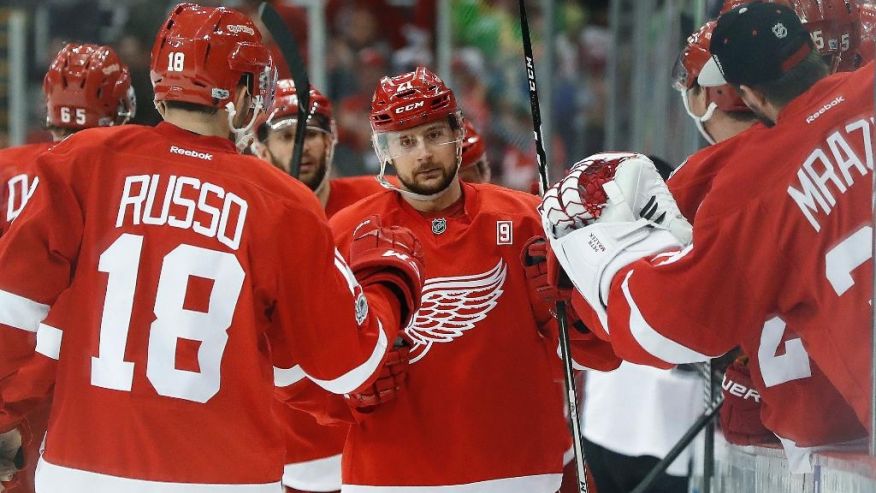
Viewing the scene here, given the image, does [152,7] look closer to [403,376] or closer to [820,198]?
[403,376]

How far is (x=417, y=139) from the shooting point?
2.85 m

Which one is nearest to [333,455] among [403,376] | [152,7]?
[403,376]

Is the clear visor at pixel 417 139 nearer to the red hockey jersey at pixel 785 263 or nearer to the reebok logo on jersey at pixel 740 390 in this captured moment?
the reebok logo on jersey at pixel 740 390

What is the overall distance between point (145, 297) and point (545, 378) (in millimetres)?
1012

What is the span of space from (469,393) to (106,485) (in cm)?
86

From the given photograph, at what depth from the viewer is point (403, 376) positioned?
A: 2672mm

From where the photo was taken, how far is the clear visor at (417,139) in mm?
2842

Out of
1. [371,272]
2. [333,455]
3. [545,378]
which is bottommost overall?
[333,455]

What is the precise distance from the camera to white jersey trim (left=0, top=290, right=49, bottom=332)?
213 centimetres

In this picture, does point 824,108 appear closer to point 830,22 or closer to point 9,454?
point 830,22

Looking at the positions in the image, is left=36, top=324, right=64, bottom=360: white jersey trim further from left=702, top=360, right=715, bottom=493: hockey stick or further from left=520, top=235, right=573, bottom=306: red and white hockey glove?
left=702, top=360, right=715, bottom=493: hockey stick

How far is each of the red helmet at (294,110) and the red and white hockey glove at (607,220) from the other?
1.62 meters

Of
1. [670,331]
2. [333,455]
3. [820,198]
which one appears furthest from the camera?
[333,455]

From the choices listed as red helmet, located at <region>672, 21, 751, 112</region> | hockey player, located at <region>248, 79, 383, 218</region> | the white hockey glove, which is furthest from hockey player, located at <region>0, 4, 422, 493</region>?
hockey player, located at <region>248, 79, 383, 218</region>
